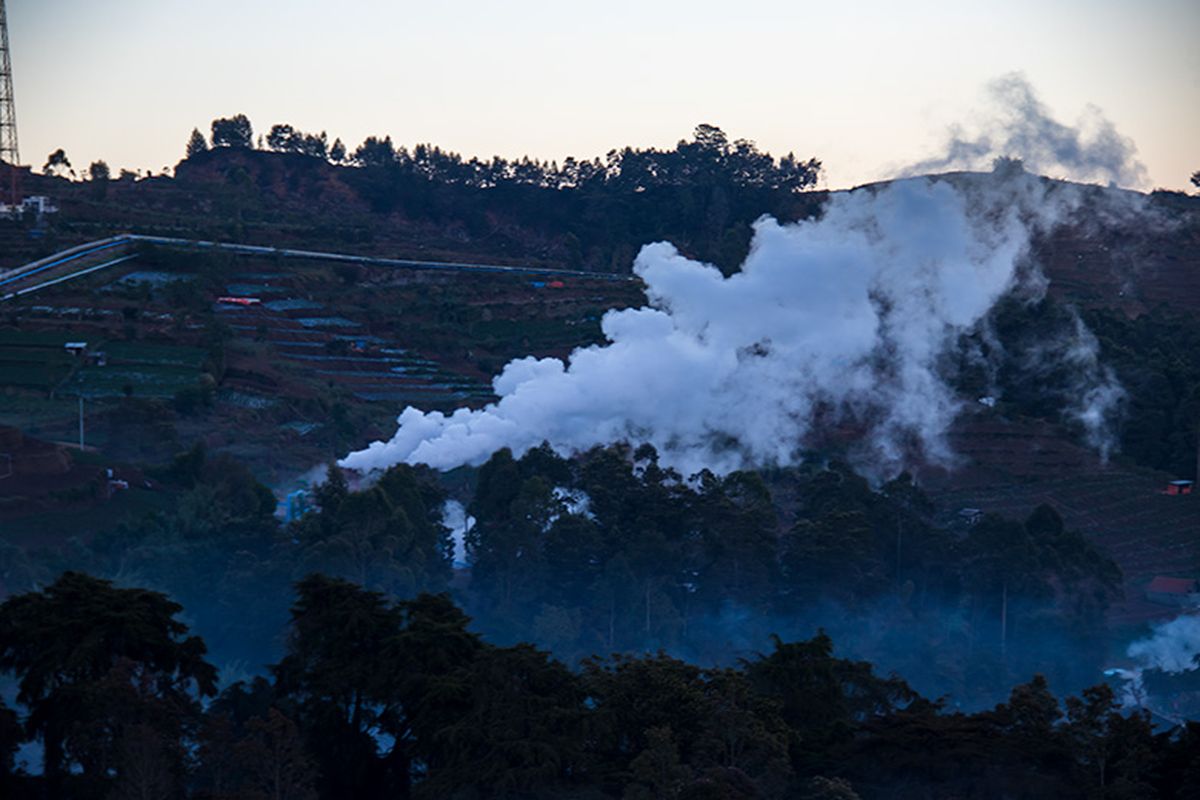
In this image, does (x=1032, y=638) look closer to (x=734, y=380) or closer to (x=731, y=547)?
(x=731, y=547)

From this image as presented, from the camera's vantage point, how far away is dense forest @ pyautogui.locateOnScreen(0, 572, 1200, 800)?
886 inches

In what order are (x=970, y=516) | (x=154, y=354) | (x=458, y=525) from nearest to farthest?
1. (x=970, y=516)
2. (x=458, y=525)
3. (x=154, y=354)

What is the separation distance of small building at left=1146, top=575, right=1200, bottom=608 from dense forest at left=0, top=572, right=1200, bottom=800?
21.5 meters

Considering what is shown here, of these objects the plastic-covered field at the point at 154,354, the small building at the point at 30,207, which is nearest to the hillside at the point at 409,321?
the plastic-covered field at the point at 154,354

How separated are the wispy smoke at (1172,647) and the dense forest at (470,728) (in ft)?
58.3

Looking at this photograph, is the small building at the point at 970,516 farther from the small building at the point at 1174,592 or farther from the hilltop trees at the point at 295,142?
the hilltop trees at the point at 295,142

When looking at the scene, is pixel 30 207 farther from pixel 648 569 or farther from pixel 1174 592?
pixel 1174 592

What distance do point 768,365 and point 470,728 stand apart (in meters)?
29.9

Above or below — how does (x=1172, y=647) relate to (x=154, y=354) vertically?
below

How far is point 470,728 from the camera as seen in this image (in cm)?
2405

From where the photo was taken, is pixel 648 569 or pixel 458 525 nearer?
pixel 648 569

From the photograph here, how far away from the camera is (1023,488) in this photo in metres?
53.3

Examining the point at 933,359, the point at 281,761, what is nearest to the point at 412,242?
the point at 933,359

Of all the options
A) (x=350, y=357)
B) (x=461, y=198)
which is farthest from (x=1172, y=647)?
(x=461, y=198)
